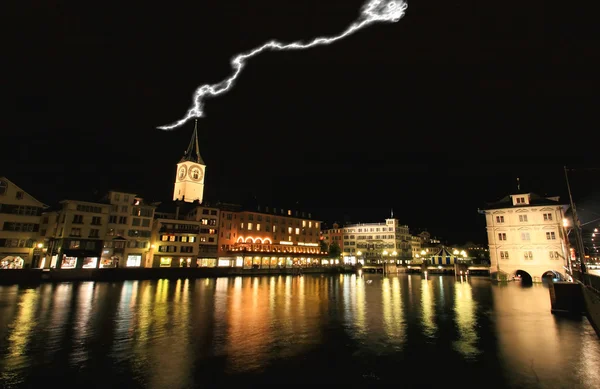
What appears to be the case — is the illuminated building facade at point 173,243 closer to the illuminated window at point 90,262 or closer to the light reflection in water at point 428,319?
the illuminated window at point 90,262

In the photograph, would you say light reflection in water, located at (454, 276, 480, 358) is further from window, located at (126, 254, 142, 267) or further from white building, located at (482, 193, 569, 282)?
window, located at (126, 254, 142, 267)

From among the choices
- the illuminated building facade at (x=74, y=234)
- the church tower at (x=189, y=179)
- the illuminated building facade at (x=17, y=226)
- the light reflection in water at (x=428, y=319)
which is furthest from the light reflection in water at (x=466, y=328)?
the church tower at (x=189, y=179)

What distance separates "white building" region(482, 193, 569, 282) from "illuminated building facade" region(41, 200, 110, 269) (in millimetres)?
79073

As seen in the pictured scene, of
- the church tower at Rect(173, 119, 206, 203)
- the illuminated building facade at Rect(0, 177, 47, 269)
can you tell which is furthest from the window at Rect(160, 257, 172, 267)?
the church tower at Rect(173, 119, 206, 203)

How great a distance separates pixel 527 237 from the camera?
61031 millimetres

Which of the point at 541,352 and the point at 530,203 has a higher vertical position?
the point at 530,203

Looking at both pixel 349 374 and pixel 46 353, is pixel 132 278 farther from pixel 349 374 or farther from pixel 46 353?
pixel 349 374

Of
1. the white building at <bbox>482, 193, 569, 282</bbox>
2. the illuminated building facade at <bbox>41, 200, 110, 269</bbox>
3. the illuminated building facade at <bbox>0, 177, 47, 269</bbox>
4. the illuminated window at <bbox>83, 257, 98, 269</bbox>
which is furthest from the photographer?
the illuminated window at <bbox>83, 257, 98, 269</bbox>

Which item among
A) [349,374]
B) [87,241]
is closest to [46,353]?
[349,374]

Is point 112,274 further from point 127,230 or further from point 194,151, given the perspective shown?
point 194,151

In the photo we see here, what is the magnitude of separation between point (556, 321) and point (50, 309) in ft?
128

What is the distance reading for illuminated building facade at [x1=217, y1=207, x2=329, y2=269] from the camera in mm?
91062

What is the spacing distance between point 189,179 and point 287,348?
11849 centimetres

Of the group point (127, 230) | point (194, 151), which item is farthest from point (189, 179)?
point (127, 230)
